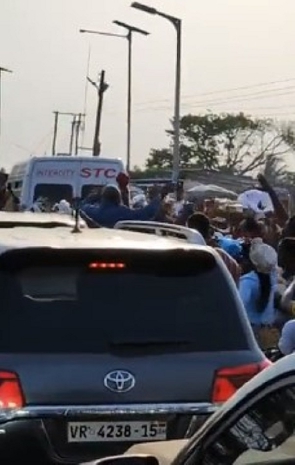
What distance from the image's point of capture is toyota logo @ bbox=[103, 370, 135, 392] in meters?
6.14

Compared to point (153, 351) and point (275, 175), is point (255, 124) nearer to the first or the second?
point (275, 175)

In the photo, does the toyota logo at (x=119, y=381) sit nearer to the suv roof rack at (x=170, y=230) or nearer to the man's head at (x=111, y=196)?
the suv roof rack at (x=170, y=230)

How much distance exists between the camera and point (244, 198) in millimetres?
18391

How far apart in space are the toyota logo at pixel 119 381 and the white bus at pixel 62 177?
52.4 feet

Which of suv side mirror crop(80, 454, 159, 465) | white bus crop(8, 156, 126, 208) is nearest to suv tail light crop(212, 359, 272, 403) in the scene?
suv side mirror crop(80, 454, 159, 465)

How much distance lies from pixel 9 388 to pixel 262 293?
3.94 meters

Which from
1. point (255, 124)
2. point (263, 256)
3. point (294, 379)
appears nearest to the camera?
point (294, 379)

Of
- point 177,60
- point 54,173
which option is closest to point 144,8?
point 177,60

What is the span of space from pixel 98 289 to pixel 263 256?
362 centimetres

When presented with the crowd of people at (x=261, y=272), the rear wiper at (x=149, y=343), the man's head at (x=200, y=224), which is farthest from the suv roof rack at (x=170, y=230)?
the man's head at (x=200, y=224)

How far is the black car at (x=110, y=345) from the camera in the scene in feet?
19.9

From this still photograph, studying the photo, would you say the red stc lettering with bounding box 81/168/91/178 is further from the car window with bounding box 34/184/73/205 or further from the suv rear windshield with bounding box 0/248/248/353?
the suv rear windshield with bounding box 0/248/248/353

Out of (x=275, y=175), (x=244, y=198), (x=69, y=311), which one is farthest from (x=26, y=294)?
(x=275, y=175)

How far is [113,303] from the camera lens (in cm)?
627
